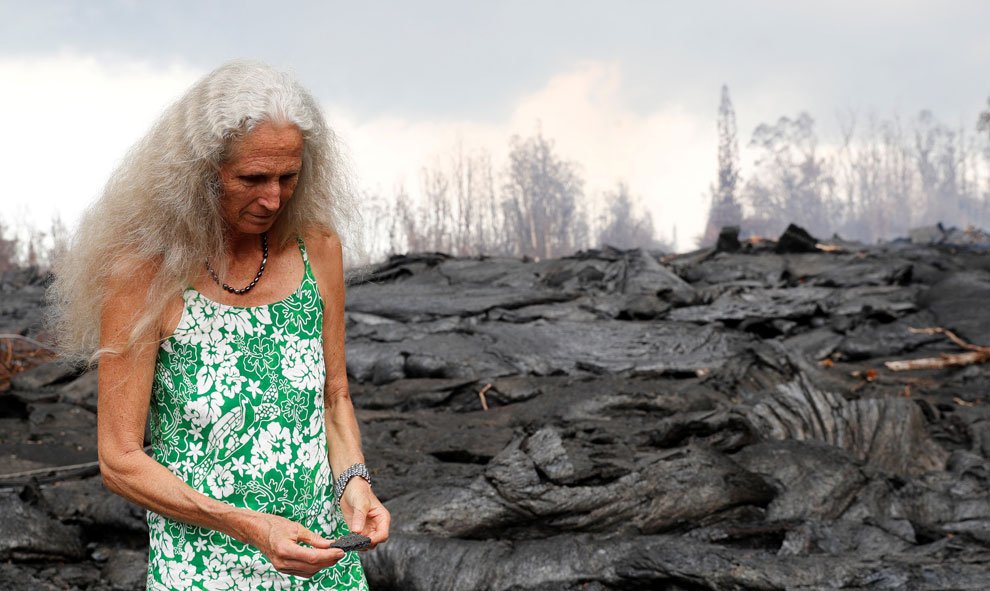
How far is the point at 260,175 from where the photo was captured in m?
1.85

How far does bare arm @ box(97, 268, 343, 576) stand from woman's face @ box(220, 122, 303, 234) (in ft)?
0.78

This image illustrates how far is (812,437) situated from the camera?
5.96 metres

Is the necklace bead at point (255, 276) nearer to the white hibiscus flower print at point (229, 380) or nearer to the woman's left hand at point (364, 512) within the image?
the white hibiscus flower print at point (229, 380)

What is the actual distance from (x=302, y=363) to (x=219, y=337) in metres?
0.18

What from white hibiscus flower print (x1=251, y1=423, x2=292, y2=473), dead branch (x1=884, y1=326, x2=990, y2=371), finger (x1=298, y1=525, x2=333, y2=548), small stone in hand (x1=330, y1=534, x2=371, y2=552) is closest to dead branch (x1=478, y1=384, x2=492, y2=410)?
dead branch (x1=884, y1=326, x2=990, y2=371)

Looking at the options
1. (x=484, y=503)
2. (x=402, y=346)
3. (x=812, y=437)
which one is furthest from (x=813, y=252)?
(x=484, y=503)

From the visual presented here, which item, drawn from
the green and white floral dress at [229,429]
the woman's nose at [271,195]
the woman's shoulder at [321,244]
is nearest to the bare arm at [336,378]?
the woman's shoulder at [321,244]

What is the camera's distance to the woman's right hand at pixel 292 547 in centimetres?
168

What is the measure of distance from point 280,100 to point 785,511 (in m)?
3.81

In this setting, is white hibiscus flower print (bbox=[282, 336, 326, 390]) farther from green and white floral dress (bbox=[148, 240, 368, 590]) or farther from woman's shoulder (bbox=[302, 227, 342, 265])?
woman's shoulder (bbox=[302, 227, 342, 265])

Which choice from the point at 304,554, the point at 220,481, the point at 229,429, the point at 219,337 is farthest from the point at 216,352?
the point at 304,554

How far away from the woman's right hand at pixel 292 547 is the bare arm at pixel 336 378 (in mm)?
277

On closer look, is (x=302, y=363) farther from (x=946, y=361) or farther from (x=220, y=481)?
(x=946, y=361)

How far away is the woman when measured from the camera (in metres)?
1.80
